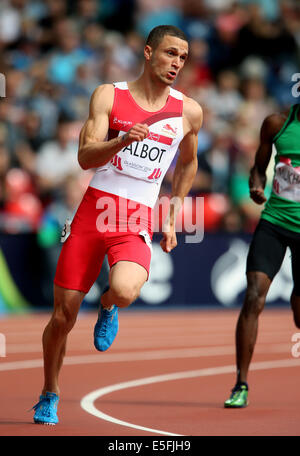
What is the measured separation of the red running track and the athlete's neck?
2.21 metres

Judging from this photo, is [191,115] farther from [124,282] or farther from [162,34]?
[124,282]

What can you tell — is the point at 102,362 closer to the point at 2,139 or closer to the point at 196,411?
the point at 196,411

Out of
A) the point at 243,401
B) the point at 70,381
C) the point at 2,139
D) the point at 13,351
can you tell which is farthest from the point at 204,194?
the point at 243,401

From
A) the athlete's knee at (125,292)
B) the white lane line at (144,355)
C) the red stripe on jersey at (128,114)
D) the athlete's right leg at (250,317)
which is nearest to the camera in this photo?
the athlete's knee at (125,292)

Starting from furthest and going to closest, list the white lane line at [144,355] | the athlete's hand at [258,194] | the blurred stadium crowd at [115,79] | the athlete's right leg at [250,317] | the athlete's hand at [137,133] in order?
the blurred stadium crowd at [115,79] → the white lane line at [144,355] → the athlete's hand at [258,194] → the athlete's right leg at [250,317] → the athlete's hand at [137,133]

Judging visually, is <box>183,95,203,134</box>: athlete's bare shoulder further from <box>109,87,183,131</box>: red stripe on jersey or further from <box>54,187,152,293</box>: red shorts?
<box>54,187,152,293</box>: red shorts

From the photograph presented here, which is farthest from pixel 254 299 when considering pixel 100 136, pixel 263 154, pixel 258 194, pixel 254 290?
pixel 100 136

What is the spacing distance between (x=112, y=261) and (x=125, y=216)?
1.13ft

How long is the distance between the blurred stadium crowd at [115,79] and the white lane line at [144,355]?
3.75 metres

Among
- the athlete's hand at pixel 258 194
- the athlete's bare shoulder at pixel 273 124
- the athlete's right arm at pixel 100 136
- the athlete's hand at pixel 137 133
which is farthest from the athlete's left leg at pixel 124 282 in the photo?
the athlete's bare shoulder at pixel 273 124

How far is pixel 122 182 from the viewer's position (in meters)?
7.01

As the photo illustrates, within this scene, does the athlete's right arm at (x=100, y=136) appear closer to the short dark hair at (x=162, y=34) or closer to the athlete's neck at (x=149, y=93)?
the athlete's neck at (x=149, y=93)

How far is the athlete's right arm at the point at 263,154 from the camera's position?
8.24 m

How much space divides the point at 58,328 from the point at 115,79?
38.0 ft
